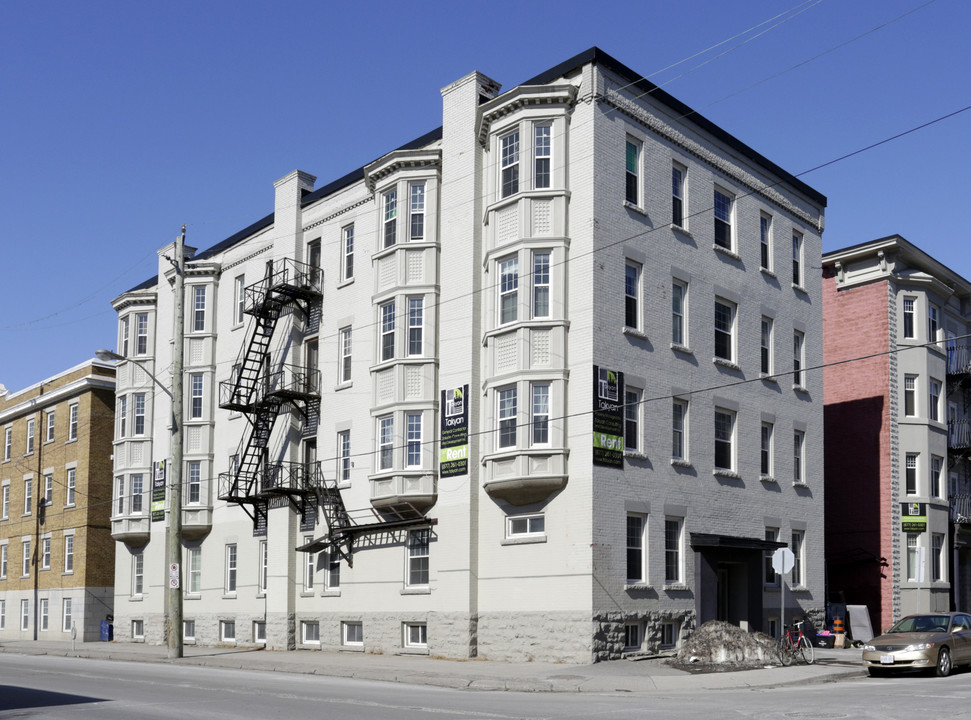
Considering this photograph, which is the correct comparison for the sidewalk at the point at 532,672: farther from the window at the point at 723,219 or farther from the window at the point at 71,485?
the window at the point at 71,485

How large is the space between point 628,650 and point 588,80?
14598 mm

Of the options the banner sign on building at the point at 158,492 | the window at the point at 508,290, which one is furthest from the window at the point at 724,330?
the banner sign on building at the point at 158,492

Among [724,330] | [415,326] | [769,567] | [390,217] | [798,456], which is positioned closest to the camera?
[415,326]

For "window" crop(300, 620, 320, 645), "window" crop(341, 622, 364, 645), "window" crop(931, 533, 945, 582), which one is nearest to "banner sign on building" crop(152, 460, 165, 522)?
"window" crop(300, 620, 320, 645)

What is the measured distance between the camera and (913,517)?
40.9 meters

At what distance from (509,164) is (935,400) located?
73.1 feet

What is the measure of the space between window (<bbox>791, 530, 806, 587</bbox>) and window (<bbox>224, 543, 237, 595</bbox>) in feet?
64.1

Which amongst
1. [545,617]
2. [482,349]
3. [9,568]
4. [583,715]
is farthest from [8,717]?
[9,568]

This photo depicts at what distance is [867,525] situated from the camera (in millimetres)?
40656

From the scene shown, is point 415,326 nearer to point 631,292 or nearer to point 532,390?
point 532,390

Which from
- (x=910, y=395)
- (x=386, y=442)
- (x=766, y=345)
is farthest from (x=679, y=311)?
(x=910, y=395)

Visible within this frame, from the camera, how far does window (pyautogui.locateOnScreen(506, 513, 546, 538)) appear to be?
2827 cm

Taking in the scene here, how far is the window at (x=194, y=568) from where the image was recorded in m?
42.0

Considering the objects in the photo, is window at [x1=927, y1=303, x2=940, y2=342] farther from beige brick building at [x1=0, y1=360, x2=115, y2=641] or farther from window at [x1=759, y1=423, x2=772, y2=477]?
beige brick building at [x1=0, y1=360, x2=115, y2=641]
